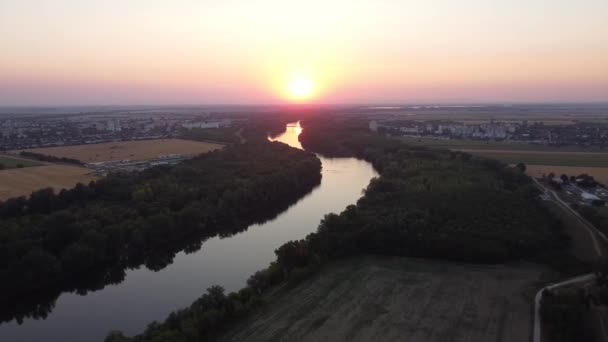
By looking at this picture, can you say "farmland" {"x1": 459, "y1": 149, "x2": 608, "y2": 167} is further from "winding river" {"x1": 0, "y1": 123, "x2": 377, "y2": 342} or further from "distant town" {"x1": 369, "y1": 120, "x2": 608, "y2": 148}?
"winding river" {"x1": 0, "y1": 123, "x2": 377, "y2": 342}

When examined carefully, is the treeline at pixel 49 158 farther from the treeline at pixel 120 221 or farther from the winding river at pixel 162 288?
the winding river at pixel 162 288

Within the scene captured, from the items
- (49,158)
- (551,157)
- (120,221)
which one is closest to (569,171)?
(551,157)

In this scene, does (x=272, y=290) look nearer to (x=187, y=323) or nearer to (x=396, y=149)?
(x=187, y=323)

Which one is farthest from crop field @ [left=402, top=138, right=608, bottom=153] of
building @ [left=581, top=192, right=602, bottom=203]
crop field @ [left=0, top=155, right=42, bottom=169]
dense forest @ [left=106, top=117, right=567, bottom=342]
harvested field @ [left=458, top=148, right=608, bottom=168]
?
crop field @ [left=0, top=155, right=42, bottom=169]

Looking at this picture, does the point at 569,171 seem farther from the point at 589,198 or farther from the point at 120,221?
the point at 120,221

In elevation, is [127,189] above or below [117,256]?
above

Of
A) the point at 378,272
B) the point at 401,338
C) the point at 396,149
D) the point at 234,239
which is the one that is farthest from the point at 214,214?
the point at 396,149
